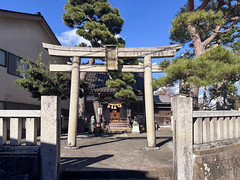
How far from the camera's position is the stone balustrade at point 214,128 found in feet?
14.5

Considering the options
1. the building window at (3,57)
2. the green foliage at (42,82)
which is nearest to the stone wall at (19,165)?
the green foliage at (42,82)

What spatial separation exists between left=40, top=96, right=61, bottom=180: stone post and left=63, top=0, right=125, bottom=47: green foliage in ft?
28.0

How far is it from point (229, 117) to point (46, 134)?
5101 millimetres

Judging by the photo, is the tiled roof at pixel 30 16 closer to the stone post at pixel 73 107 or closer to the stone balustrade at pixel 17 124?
the stone post at pixel 73 107

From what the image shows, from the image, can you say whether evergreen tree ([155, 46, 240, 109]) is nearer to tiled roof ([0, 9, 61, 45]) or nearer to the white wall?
the white wall

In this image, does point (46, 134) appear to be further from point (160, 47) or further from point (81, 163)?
point (160, 47)

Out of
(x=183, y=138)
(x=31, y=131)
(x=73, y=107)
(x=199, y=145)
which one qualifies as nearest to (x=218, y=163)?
(x=199, y=145)

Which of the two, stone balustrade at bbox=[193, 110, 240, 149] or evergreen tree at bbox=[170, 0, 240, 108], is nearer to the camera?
stone balustrade at bbox=[193, 110, 240, 149]

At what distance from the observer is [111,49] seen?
26.0 feet

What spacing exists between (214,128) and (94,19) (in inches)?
449

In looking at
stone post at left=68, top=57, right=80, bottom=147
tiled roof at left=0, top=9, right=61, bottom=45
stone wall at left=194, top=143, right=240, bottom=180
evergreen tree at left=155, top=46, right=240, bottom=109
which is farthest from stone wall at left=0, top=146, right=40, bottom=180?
tiled roof at left=0, top=9, right=61, bottom=45

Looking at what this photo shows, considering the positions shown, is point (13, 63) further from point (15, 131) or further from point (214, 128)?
point (214, 128)

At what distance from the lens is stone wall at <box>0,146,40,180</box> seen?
3.88 m

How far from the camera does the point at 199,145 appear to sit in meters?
4.37
